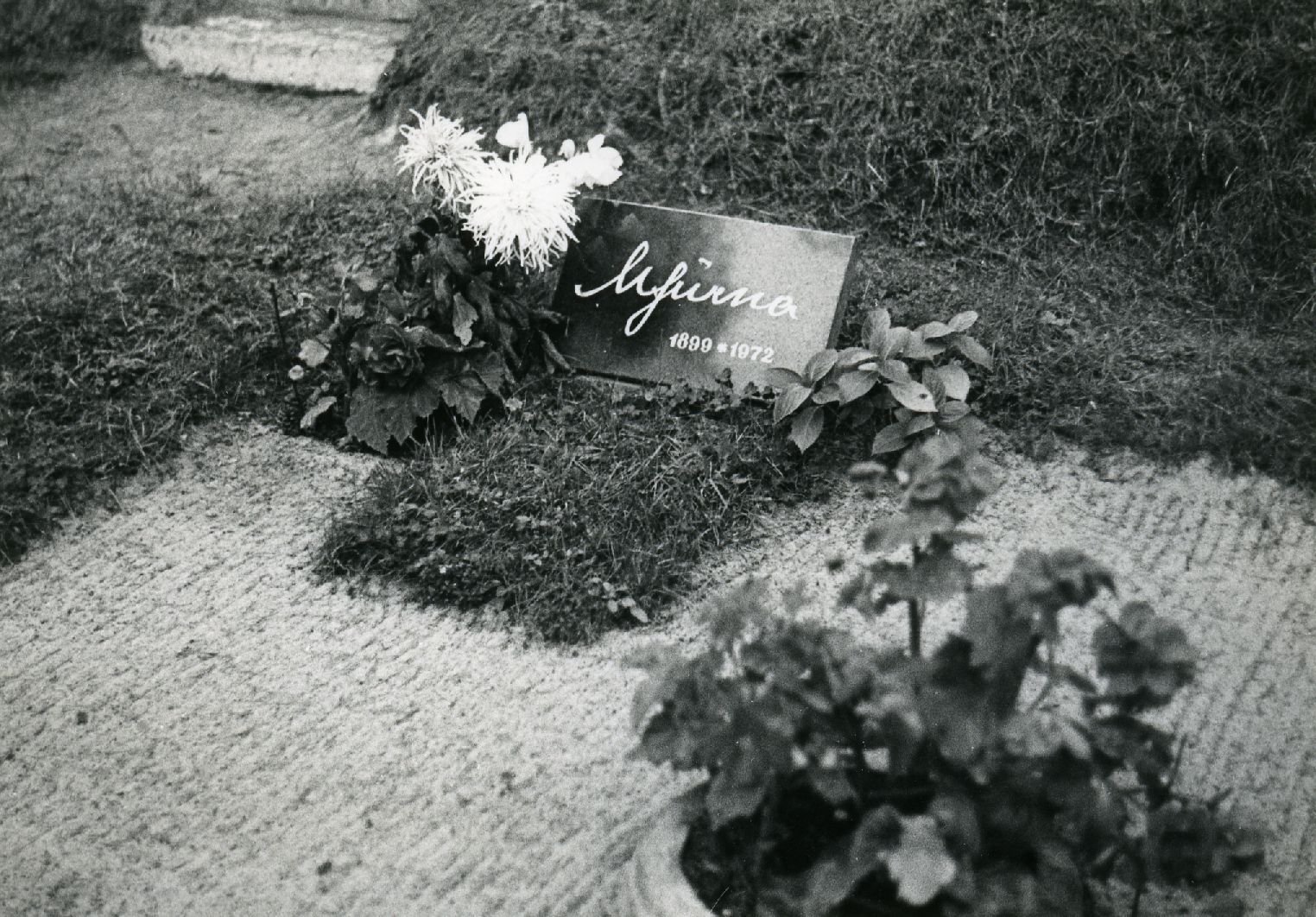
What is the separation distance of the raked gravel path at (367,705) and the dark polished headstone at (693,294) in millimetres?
635

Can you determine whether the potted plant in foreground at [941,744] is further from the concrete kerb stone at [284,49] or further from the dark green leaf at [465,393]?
the concrete kerb stone at [284,49]

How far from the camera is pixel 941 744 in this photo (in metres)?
1.91

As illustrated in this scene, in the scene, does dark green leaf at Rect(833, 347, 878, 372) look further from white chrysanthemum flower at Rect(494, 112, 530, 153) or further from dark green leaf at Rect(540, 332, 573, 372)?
white chrysanthemum flower at Rect(494, 112, 530, 153)

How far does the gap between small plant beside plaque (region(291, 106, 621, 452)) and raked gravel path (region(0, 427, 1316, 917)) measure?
1.03ft

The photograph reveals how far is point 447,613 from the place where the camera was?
3334mm

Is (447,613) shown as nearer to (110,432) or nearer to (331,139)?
(110,432)

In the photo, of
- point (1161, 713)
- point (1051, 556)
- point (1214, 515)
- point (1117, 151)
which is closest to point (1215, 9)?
point (1117, 151)

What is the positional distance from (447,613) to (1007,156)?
2746mm

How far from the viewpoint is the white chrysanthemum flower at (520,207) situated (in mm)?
3758

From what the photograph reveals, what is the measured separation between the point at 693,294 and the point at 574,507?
922 mm

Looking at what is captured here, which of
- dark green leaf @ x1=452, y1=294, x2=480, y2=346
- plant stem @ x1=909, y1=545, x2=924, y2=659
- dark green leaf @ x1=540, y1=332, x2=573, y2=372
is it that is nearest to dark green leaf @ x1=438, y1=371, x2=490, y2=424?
dark green leaf @ x1=452, y1=294, x2=480, y2=346

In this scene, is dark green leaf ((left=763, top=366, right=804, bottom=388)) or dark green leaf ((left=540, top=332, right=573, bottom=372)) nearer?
dark green leaf ((left=763, top=366, right=804, bottom=388))

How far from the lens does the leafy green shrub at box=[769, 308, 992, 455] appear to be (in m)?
3.60

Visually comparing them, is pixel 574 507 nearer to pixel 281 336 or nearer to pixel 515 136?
pixel 515 136
